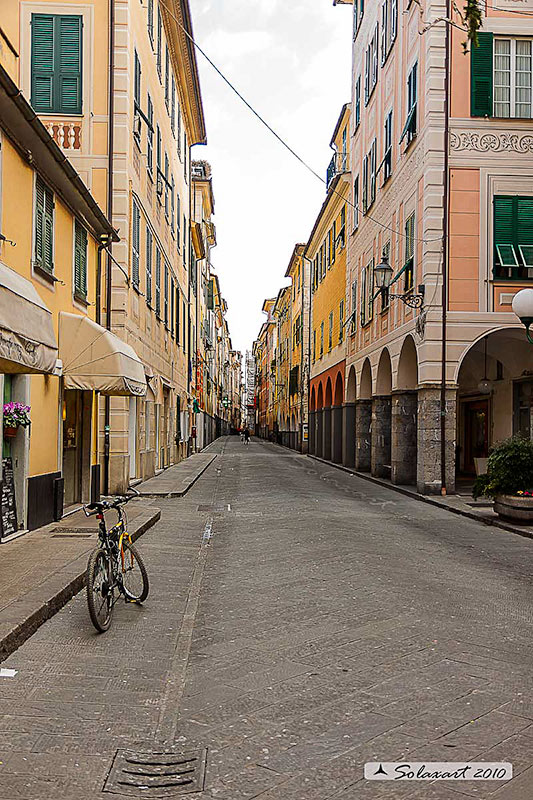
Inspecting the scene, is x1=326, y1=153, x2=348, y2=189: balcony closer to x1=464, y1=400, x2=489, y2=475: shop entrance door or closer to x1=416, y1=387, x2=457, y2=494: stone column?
x1=464, y1=400, x2=489, y2=475: shop entrance door

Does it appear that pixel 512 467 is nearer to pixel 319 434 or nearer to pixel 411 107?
pixel 411 107

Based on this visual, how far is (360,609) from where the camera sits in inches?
303

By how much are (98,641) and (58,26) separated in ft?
50.9

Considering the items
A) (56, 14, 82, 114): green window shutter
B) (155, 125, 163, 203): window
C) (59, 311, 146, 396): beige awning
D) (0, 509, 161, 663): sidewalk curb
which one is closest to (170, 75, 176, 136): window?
(155, 125, 163, 203): window

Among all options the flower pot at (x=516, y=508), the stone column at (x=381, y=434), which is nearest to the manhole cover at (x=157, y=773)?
the flower pot at (x=516, y=508)

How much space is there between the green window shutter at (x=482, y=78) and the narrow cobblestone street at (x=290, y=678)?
12647 mm

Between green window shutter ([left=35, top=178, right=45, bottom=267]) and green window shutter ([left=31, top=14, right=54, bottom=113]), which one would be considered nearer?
green window shutter ([left=35, top=178, right=45, bottom=267])

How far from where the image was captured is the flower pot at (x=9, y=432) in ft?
37.1

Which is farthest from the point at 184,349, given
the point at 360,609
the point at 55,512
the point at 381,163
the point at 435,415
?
the point at 360,609

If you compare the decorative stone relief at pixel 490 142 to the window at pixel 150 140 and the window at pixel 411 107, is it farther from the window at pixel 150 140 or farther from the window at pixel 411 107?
the window at pixel 150 140

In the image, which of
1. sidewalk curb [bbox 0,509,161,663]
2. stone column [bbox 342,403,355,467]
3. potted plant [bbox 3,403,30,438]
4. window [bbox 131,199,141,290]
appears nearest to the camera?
sidewalk curb [bbox 0,509,161,663]

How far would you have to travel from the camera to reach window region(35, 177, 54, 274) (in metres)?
12.4

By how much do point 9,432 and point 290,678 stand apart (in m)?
6.87

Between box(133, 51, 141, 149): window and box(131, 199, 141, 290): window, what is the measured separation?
1.56m
